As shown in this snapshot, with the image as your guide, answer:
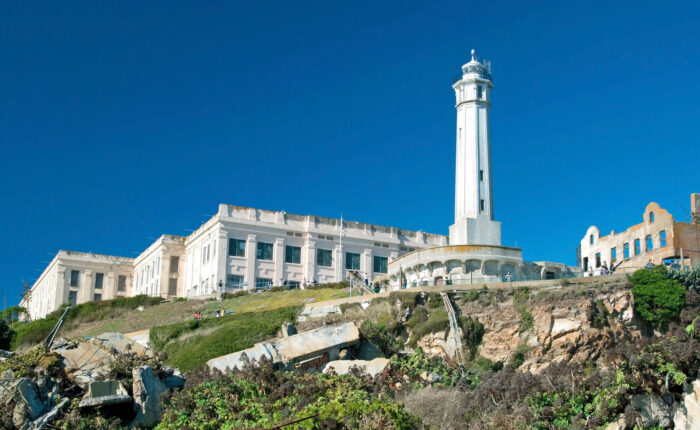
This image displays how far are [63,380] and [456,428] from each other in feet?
35.7

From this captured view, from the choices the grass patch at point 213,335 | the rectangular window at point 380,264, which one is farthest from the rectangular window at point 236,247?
the grass patch at point 213,335

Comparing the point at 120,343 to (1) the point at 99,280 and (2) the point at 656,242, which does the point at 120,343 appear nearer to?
(2) the point at 656,242

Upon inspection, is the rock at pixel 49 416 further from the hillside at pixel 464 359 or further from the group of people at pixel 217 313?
the group of people at pixel 217 313

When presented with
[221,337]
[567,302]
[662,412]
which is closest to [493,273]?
[567,302]

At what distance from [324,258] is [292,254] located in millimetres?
2545

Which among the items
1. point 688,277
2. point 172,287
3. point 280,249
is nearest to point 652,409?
point 688,277

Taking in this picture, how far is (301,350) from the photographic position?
27047mm

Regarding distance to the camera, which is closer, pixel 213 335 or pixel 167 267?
pixel 213 335

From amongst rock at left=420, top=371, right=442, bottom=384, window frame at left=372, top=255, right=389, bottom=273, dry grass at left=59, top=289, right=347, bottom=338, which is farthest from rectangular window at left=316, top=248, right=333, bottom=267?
rock at left=420, top=371, right=442, bottom=384

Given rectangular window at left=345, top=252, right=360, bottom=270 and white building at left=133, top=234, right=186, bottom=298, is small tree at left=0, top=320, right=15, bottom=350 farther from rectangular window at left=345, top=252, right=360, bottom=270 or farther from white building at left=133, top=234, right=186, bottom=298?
rectangular window at left=345, top=252, right=360, bottom=270

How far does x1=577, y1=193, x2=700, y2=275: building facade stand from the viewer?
135 feet

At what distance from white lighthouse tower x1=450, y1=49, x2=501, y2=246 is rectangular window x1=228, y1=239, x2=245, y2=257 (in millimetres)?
17876

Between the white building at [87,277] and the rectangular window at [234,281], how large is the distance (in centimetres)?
2255

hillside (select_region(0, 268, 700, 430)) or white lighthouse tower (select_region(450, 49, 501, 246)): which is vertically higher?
white lighthouse tower (select_region(450, 49, 501, 246))
